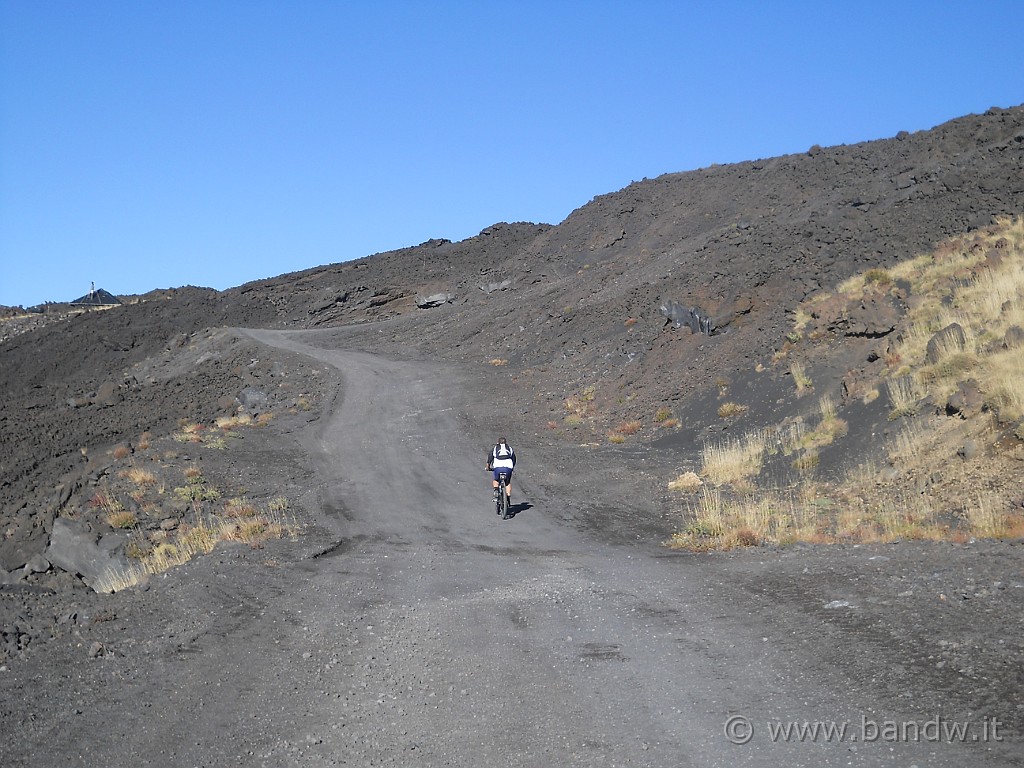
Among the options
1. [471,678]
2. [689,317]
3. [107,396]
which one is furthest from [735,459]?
[107,396]

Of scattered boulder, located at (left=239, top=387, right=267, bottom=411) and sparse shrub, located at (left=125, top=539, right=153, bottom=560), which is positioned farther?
scattered boulder, located at (left=239, top=387, right=267, bottom=411)

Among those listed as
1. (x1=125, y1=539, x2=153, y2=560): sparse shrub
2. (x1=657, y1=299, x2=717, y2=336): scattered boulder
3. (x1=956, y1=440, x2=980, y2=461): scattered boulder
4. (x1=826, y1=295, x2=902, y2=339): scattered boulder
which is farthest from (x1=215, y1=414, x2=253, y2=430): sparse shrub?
(x1=956, y1=440, x2=980, y2=461): scattered boulder

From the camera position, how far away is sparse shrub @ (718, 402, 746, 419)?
70.1ft

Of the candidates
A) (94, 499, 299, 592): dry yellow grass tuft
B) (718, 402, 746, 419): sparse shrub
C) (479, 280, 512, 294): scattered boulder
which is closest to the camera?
(94, 499, 299, 592): dry yellow grass tuft

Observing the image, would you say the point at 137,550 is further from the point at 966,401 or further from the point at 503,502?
the point at 966,401

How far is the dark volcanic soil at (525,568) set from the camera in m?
6.43

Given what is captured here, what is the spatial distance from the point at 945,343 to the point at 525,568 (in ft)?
32.6

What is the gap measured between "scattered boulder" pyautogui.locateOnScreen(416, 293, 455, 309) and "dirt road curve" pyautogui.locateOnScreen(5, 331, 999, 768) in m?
43.8

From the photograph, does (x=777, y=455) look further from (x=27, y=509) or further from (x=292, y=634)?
(x=27, y=509)

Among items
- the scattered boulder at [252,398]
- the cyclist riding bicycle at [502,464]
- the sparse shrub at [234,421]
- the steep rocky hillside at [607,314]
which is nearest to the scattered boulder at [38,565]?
the steep rocky hillside at [607,314]

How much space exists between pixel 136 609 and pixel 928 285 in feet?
59.4

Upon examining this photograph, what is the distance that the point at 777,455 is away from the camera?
1788cm

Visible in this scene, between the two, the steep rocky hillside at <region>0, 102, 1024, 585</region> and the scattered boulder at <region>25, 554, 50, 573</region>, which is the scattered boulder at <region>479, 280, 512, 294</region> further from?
the scattered boulder at <region>25, 554, 50, 573</region>

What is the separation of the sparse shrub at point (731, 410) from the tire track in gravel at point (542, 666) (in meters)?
7.98
